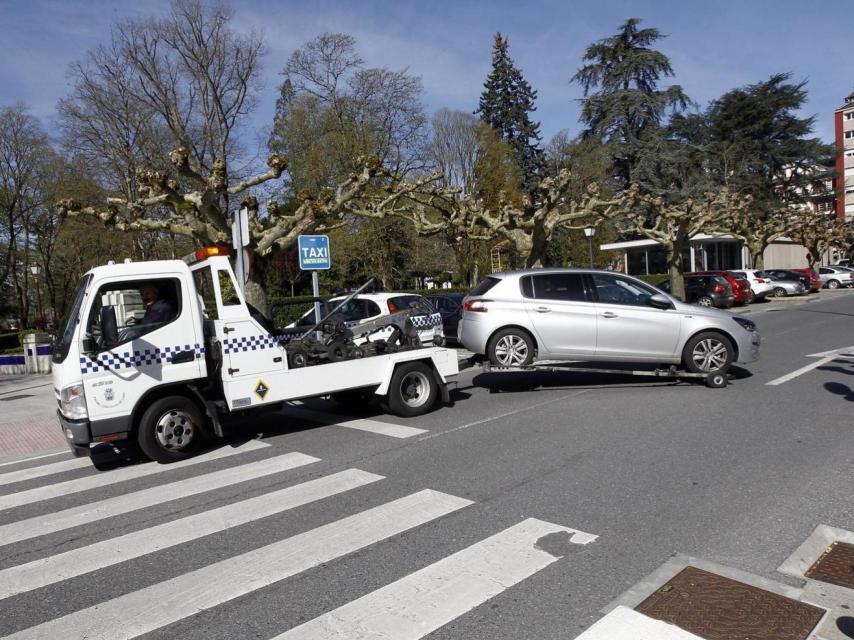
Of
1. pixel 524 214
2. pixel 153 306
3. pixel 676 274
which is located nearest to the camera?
pixel 153 306

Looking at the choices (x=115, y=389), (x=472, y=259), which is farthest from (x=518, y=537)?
(x=472, y=259)

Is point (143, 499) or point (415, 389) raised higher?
point (415, 389)

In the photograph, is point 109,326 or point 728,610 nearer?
point 728,610

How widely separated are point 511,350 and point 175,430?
508 centimetres

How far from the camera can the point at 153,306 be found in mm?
7367

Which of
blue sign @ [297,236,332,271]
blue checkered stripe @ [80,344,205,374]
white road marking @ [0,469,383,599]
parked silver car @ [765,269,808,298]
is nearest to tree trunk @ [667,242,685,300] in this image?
parked silver car @ [765,269,808,298]

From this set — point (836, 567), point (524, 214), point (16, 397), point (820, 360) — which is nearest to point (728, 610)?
point (836, 567)

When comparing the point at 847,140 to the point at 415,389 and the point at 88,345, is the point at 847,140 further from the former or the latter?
the point at 88,345

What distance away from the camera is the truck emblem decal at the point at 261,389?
7671 millimetres

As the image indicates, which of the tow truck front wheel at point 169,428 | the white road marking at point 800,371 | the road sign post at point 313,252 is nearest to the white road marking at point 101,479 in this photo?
the tow truck front wheel at point 169,428

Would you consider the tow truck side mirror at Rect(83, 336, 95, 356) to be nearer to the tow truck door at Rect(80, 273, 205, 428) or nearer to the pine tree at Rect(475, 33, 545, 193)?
the tow truck door at Rect(80, 273, 205, 428)

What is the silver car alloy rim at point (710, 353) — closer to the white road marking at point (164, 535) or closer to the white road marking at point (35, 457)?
the white road marking at point (164, 535)

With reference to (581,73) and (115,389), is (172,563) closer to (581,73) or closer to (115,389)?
(115,389)

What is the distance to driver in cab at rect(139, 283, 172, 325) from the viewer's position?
7297 mm
